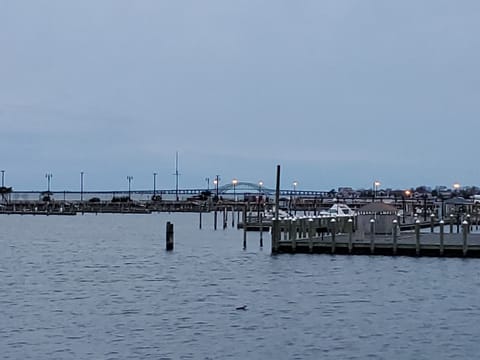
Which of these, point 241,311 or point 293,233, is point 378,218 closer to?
point 293,233

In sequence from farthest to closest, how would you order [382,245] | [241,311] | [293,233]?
[293,233] → [382,245] → [241,311]

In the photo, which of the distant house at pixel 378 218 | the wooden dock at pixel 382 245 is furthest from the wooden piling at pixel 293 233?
the distant house at pixel 378 218

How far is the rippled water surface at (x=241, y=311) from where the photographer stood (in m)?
26.7

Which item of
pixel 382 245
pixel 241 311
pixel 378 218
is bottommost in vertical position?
pixel 241 311

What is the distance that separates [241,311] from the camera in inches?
1312

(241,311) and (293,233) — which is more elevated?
(293,233)

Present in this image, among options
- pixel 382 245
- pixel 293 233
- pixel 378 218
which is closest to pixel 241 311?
pixel 382 245

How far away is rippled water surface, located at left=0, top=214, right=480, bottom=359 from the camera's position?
26.7 m

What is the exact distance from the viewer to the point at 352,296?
37312 millimetres

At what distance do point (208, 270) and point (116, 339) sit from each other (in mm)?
21076

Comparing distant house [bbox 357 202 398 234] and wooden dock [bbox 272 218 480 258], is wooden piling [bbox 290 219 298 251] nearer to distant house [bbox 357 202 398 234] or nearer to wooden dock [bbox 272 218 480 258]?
wooden dock [bbox 272 218 480 258]

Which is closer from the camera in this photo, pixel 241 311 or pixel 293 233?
pixel 241 311

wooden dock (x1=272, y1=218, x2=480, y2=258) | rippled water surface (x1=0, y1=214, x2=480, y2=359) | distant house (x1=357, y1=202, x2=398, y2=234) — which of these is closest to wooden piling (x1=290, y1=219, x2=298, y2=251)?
wooden dock (x1=272, y1=218, x2=480, y2=258)

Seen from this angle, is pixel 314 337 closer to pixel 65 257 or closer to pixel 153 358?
pixel 153 358
